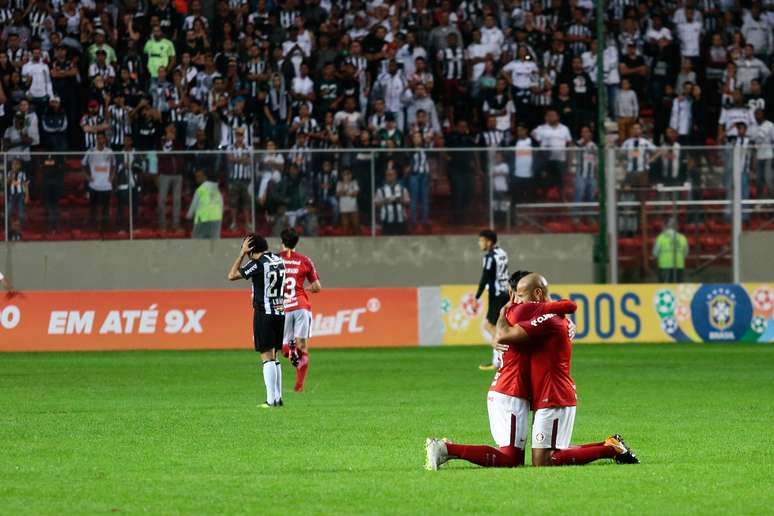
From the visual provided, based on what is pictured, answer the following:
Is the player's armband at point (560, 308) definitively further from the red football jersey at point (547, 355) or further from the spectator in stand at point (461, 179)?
the spectator in stand at point (461, 179)

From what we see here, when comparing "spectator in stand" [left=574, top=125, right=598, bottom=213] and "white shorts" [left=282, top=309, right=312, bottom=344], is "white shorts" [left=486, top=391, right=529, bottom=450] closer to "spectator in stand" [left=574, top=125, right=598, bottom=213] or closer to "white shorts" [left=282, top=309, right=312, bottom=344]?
"white shorts" [left=282, top=309, right=312, bottom=344]

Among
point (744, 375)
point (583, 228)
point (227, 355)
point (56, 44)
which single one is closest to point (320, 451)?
point (744, 375)

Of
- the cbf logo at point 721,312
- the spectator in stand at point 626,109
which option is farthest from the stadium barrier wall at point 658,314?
the spectator in stand at point 626,109

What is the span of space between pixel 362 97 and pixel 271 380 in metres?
16.4

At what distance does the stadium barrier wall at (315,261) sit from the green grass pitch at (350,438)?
4.76 m

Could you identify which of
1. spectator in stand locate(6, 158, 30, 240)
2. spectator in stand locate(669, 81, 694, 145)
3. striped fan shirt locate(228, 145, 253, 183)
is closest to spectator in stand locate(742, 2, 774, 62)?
spectator in stand locate(669, 81, 694, 145)

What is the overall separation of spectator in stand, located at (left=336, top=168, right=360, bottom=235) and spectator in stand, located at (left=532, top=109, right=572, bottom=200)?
3839 millimetres

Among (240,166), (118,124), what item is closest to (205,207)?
(240,166)

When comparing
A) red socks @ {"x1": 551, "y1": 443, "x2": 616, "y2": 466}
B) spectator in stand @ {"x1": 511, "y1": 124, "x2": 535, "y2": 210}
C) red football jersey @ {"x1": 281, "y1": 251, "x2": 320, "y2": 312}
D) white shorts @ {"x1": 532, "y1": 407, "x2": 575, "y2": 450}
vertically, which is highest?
spectator in stand @ {"x1": 511, "y1": 124, "x2": 535, "y2": 210}

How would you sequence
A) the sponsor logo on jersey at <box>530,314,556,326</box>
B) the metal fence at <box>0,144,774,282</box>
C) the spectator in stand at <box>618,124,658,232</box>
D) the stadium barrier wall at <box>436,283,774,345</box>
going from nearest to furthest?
1. the sponsor logo on jersey at <box>530,314,556,326</box>
2. the metal fence at <box>0,144,774,282</box>
3. the stadium barrier wall at <box>436,283,774,345</box>
4. the spectator in stand at <box>618,124,658,232</box>

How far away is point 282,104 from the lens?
33.0m

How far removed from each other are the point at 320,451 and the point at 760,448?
151 inches

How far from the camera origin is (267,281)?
1856cm

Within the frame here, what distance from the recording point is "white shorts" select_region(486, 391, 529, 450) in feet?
38.8
